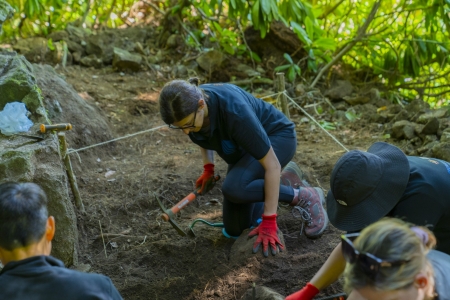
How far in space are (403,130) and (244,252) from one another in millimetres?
2583

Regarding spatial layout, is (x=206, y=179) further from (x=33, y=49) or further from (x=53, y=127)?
(x=33, y=49)

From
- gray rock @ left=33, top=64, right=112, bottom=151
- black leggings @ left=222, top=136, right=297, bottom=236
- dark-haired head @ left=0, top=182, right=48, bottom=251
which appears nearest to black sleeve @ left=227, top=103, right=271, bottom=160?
black leggings @ left=222, top=136, right=297, bottom=236

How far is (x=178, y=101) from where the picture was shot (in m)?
2.56

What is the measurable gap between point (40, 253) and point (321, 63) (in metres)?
5.29

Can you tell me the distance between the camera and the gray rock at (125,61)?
6430 mm

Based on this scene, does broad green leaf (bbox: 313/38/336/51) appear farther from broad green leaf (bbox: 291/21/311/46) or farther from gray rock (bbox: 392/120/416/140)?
gray rock (bbox: 392/120/416/140)

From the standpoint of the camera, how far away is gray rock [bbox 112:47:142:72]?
21.1 ft

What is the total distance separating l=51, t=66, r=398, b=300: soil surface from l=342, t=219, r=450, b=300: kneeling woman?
1.15 m

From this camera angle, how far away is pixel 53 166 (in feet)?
9.79

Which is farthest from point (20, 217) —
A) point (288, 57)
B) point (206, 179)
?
point (288, 57)

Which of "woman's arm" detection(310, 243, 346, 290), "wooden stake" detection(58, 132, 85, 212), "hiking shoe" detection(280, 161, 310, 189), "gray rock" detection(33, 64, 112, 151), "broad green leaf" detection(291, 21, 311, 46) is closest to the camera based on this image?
"woman's arm" detection(310, 243, 346, 290)

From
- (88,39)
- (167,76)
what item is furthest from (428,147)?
(88,39)

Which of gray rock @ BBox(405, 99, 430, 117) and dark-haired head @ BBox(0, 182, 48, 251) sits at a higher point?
dark-haired head @ BBox(0, 182, 48, 251)

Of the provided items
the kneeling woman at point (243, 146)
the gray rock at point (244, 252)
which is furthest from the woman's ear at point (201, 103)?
the gray rock at point (244, 252)
